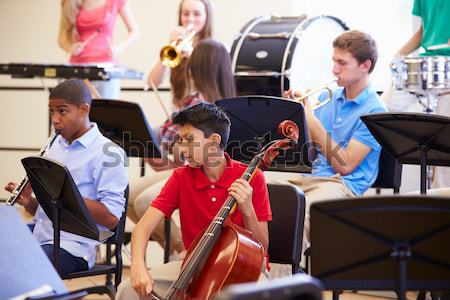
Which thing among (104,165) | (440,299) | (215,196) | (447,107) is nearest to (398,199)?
(215,196)

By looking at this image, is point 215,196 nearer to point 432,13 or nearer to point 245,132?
point 245,132

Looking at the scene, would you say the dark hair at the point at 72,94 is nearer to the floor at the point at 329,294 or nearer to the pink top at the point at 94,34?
the floor at the point at 329,294

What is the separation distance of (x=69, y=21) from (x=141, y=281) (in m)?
3.49

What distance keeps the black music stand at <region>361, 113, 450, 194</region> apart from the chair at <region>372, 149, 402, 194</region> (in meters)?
0.63

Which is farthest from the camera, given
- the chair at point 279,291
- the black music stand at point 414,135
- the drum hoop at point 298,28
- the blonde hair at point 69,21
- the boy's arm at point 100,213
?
the blonde hair at point 69,21

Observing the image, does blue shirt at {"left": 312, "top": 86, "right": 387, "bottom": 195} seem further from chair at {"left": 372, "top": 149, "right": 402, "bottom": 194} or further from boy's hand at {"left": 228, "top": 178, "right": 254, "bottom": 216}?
boy's hand at {"left": 228, "top": 178, "right": 254, "bottom": 216}

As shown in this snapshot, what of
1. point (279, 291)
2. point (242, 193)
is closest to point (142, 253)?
point (242, 193)

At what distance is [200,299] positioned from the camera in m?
2.68

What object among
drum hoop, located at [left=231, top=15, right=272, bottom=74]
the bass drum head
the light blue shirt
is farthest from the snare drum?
the light blue shirt

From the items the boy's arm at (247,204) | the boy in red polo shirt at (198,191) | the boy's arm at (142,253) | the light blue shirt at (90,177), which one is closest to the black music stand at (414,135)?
the boy in red polo shirt at (198,191)

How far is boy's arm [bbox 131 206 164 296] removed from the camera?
2.79 meters

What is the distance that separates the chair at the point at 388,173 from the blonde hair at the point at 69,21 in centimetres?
265

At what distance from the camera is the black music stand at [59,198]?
118 inches

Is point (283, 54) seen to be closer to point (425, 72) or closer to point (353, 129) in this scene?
point (353, 129)
